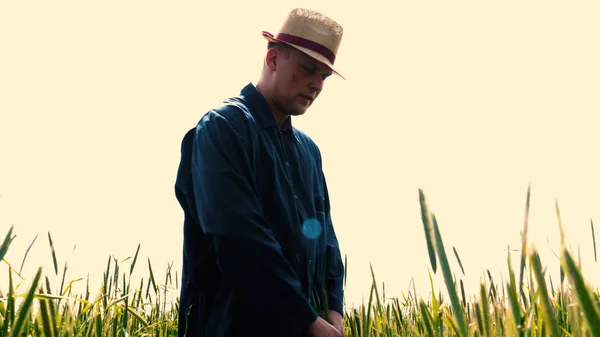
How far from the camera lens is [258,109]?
2678 millimetres

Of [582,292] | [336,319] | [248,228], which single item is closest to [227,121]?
[248,228]

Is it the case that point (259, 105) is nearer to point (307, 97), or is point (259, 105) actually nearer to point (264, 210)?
point (307, 97)

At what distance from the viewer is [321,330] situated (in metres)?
2.21

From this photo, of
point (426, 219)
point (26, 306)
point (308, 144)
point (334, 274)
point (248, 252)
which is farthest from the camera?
point (308, 144)

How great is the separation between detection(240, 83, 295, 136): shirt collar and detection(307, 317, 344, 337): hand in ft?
2.94

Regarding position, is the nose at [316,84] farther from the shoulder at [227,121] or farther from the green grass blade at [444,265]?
the green grass blade at [444,265]

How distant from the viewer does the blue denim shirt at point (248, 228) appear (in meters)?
2.16

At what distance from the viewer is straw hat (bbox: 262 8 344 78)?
106 inches

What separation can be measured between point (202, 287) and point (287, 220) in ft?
1.42

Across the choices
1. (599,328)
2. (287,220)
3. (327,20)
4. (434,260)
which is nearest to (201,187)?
(287,220)

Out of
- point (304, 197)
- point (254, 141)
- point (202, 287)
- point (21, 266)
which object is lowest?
point (202, 287)

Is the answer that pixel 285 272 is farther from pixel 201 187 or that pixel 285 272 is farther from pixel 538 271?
pixel 538 271

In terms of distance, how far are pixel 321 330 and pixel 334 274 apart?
73 cm

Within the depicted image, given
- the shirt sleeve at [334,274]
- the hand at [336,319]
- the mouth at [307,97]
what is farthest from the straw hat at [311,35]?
the hand at [336,319]
